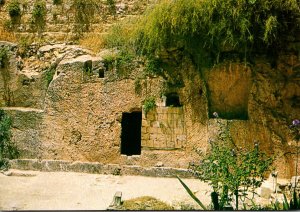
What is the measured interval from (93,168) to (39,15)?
552 centimetres

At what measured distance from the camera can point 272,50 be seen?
9273mm

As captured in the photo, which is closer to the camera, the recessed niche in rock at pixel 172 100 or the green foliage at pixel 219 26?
the green foliage at pixel 219 26

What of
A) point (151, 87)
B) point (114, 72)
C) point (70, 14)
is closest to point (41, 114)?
point (114, 72)

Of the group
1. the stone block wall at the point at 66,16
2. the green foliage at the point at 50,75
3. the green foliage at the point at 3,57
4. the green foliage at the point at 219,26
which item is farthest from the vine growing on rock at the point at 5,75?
the green foliage at the point at 219,26

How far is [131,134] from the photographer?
11.3 meters

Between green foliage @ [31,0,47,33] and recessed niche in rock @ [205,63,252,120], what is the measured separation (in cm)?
563

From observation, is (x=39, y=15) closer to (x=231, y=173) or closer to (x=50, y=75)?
(x=50, y=75)

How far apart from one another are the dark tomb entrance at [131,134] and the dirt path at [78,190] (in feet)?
5.98

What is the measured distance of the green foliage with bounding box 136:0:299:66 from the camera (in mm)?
8961

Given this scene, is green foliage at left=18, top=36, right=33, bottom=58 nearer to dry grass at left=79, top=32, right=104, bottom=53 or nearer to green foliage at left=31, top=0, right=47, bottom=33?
green foliage at left=31, top=0, right=47, bottom=33

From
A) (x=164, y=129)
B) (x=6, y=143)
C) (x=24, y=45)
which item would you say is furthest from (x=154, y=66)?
(x=24, y=45)

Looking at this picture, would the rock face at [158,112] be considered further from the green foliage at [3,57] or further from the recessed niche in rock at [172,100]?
the green foliage at [3,57]

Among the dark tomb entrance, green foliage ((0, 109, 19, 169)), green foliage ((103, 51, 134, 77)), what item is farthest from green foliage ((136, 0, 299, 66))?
green foliage ((0, 109, 19, 169))

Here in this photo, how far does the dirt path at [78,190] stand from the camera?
744cm
